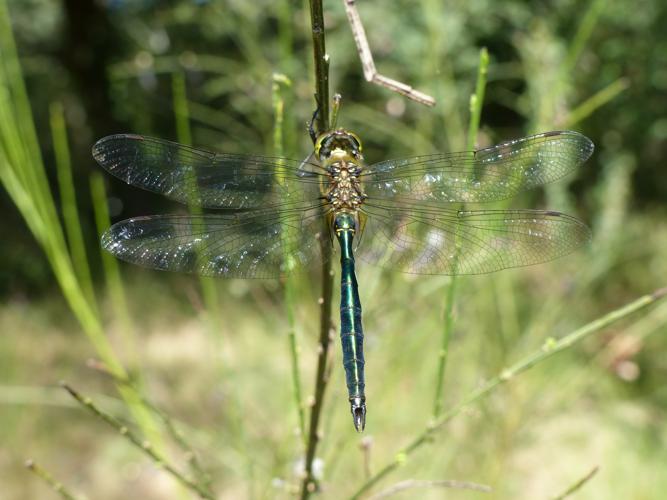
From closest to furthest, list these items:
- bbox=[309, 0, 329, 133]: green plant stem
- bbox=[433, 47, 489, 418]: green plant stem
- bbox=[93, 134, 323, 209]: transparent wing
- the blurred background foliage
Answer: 1. bbox=[309, 0, 329, 133]: green plant stem
2. bbox=[433, 47, 489, 418]: green plant stem
3. bbox=[93, 134, 323, 209]: transparent wing
4. the blurred background foliage

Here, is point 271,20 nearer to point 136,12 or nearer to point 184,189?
point 136,12

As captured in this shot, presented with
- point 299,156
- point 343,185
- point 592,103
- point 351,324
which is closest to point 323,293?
point 351,324

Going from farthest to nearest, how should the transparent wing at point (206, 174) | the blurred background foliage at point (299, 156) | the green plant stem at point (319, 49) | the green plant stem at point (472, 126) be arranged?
the blurred background foliage at point (299, 156) < the transparent wing at point (206, 174) < the green plant stem at point (472, 126) < the green plant stem at point (319, 49)

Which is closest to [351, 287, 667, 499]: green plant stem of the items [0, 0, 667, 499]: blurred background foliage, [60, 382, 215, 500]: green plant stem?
[60, 382, 215, 500]: green plant stem

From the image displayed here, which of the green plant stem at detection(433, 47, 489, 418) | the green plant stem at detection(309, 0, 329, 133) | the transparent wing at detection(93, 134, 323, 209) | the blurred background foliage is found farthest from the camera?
the blurred background foliage

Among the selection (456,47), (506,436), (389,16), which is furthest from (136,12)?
(506,436)

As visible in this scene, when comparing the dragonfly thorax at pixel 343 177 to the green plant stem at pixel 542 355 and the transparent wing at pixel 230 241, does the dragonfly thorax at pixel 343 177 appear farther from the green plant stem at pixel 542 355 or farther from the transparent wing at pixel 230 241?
the green plant stem at pixel 542 355

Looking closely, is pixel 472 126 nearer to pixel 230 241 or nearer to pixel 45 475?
pixel 230 241

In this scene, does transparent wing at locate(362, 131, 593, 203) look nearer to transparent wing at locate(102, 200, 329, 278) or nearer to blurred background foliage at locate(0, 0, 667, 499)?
transparent wing at locate(102, 200, 329, 278)

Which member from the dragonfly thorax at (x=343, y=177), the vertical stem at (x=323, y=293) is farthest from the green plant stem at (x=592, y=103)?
the vertical stem at (x=323, y=293)
